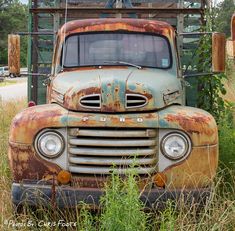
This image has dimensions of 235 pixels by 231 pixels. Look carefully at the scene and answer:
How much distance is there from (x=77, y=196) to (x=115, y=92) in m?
1.02

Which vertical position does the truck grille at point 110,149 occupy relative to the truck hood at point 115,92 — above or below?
below

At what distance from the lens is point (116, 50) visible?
638 centimetres

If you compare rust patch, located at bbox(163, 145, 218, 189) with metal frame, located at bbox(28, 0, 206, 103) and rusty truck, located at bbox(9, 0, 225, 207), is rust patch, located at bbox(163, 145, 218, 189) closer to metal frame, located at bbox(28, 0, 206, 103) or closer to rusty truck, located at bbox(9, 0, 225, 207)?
rusty truck, located at bbox(9, 0, 225, 207)

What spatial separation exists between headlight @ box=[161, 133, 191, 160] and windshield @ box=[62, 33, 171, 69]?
1.56 m

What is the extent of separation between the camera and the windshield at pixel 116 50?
6344 millimetres

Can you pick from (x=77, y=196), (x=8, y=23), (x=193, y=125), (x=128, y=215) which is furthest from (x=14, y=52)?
(x=8, y=23)

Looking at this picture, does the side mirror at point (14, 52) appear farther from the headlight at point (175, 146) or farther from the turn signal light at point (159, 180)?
the turn signal light at point (159, 180)

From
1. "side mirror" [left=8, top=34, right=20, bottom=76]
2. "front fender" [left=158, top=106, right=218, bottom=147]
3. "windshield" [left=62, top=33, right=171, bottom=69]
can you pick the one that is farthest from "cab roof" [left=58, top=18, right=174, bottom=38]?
"front fender" [left=158, top=106, right=218, bottom=147]

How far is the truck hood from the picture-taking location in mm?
5074

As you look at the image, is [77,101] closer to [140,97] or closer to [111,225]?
[140,97]

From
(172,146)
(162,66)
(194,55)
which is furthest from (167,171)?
(194,55)

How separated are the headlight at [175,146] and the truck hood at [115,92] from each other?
0.36 meters

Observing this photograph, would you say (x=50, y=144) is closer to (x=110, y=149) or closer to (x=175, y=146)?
(x=110, y=149)

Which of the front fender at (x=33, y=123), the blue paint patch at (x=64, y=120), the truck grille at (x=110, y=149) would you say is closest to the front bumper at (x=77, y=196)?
the truck grille at (x=110, y=149)
